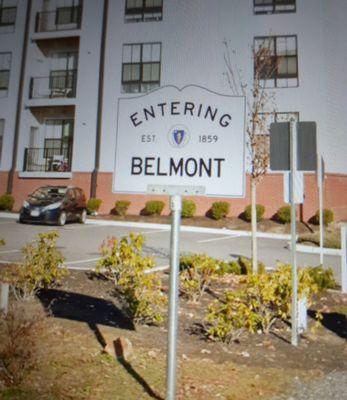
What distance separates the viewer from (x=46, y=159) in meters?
23.3

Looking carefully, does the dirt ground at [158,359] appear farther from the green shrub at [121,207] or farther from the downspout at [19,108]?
the downspout at [19,108]

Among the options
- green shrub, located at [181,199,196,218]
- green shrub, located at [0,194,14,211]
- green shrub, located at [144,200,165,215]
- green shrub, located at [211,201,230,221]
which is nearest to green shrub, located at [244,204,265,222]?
green shrub, located at [211,201,230,221]

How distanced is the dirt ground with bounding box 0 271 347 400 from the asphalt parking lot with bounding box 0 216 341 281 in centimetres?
352

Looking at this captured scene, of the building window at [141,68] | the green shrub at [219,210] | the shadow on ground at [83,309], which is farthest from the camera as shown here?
the building window at [141,68]

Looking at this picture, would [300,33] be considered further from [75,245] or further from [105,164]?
[75,245]

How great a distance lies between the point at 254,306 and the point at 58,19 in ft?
78.4

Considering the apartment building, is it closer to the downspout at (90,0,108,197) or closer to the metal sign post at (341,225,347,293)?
the downspout at (90,0,108,197)

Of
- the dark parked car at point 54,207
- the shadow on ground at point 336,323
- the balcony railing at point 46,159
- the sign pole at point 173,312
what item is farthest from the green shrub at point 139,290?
the balcony railing at point 46,159

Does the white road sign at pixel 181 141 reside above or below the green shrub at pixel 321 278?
above

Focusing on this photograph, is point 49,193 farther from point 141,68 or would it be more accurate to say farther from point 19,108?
point 141,68

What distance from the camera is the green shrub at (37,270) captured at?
5.38m

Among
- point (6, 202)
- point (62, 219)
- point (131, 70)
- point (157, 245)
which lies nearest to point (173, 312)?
point (157, 245)

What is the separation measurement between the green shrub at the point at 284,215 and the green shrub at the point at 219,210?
246cm

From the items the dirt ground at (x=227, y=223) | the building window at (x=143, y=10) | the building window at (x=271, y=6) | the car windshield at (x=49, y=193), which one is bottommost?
the dirt ground at (x=227, y=223)
